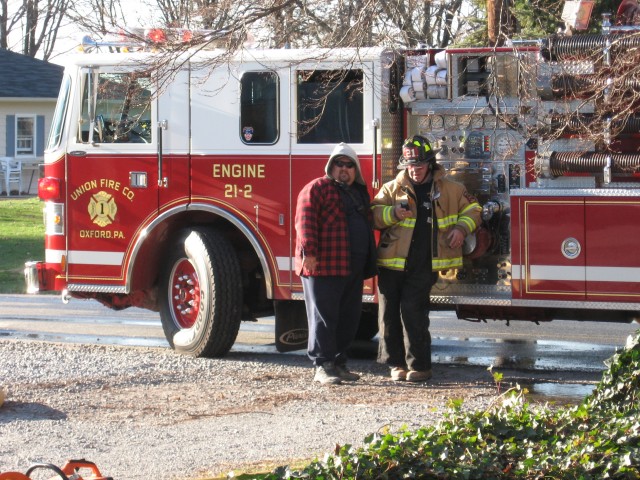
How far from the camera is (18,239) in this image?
21.0m

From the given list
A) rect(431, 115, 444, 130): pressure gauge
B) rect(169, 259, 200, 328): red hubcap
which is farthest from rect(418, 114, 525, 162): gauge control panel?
rect(169, 259, 200, 328): red hubcap

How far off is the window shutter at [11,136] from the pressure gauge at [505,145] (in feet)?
88.4

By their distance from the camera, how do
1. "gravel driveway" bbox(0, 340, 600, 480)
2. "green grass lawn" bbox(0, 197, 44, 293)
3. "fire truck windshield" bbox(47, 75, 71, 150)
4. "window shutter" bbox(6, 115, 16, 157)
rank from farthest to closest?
"window shutter" bbox(6, 115, 16, 157) → "green grass lawn" bbox(0, 197, 44, 293) → "fire truck windshield" bbox(47, 75, 71, 150) → "gravel driveway" bbox(0, 340, 600, 480)

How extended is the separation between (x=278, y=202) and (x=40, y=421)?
289 centimetres

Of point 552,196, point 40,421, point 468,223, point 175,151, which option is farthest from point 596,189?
point 40,421

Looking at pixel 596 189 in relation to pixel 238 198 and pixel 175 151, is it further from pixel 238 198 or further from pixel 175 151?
pixel 175 151

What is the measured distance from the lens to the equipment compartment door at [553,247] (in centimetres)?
821

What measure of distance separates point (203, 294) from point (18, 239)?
41.2 ft

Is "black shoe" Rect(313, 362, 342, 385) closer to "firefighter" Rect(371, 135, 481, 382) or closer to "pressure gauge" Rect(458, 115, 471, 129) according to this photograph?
"firefighter" Rect(371, 135, 481, 382)

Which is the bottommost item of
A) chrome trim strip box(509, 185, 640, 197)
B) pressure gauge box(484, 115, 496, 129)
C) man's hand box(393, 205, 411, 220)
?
man's hand box(393, 205, 411, 220)

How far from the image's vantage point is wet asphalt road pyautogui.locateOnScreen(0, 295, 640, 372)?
9836mm

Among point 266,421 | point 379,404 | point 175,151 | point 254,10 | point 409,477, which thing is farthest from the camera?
point 175,151

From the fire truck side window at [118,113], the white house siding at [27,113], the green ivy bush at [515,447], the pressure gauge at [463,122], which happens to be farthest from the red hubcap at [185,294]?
the white house siding at [27,113]

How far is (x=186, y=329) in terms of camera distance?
9.68 metres
